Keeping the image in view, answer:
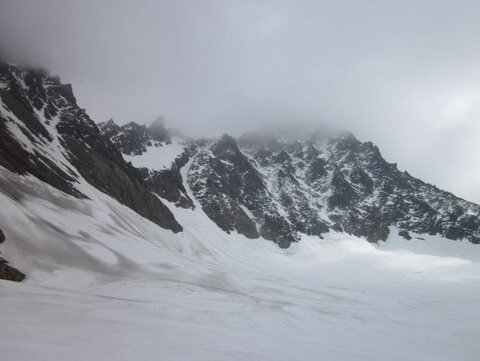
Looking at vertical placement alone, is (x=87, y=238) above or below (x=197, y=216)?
below

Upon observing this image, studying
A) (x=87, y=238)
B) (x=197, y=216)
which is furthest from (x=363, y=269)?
(x=87, y=238)

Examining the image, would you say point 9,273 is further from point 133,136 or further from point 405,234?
point 405,234

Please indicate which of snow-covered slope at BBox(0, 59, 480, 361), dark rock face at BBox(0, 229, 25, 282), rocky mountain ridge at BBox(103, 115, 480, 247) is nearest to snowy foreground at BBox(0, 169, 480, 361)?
snow-covered slope at BBox(0, 59, 480, 361)

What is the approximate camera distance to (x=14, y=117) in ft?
225

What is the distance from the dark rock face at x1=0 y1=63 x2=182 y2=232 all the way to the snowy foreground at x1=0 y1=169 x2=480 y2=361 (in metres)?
5.25

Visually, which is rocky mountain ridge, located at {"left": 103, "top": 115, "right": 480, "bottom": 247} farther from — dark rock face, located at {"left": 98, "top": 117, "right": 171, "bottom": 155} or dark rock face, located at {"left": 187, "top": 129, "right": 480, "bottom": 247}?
dark rock face, located at {"left": 98, "top": 117, "right": 171, "bottom": 155}

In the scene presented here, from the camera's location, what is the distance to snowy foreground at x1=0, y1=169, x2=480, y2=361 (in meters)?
13.6

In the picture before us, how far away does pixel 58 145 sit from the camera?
7981cm

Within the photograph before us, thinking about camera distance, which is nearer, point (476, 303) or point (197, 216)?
point (476, 303)

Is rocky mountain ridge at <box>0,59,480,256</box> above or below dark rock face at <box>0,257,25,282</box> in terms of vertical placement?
above

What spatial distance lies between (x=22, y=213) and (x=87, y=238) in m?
7.90

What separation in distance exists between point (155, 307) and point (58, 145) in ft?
220

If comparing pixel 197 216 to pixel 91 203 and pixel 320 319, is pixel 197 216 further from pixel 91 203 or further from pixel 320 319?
pixel 320 319

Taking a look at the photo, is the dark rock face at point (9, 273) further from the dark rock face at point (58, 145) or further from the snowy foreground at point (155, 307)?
the dark rock face at point (58, 145)
